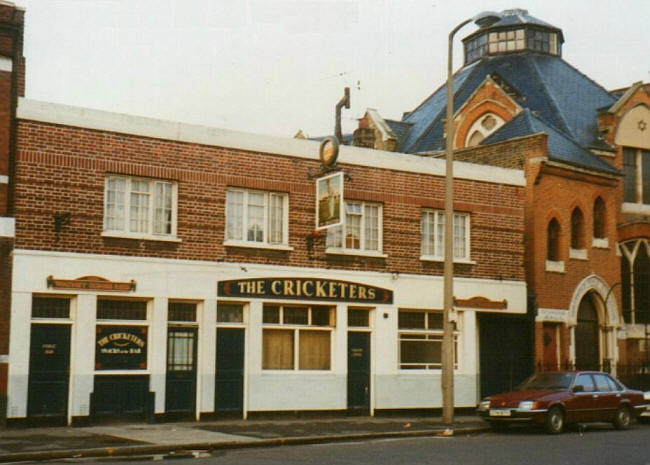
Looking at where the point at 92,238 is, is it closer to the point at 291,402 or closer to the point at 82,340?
the point at 82,340

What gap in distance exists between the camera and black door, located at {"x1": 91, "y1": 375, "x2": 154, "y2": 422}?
66.2ft

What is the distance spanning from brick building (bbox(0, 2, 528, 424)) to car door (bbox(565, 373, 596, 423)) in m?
5.11

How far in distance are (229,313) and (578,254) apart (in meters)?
12.5

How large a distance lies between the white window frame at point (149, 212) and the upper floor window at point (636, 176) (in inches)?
676

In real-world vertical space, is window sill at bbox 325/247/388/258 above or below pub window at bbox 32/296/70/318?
above

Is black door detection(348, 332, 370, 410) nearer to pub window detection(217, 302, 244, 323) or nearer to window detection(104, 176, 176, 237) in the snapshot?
pub window detection(217, 302, 244, 323)

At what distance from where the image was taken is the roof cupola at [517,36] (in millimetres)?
40344

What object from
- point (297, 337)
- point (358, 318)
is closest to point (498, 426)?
point (358, 318)

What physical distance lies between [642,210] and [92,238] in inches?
780

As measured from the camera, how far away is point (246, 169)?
2259cm

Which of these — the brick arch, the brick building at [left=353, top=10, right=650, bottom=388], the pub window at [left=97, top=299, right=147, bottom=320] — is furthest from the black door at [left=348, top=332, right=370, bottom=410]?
the brick arch

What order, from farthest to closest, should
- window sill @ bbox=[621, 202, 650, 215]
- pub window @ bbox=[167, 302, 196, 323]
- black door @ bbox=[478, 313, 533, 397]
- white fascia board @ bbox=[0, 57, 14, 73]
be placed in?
1. window sill @ bbox=[621, 202, 650, 215]
2. black door @ bbox=[478, 313, 533, 397]
3. pub window @ bbox=[167, 302, 196, 323]
4. white fascia board @ bbox=[0, 57, 14, 73]

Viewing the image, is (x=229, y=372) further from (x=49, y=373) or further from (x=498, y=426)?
(x=498, y=426)

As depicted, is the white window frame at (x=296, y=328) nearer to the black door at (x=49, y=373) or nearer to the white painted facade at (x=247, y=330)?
the white painted facade at (x=247, y=330)
